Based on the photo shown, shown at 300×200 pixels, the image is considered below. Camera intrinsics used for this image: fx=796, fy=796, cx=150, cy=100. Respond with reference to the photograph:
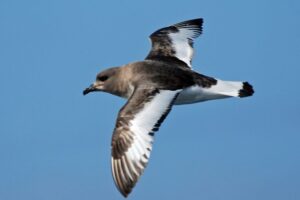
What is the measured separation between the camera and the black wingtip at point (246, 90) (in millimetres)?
15555

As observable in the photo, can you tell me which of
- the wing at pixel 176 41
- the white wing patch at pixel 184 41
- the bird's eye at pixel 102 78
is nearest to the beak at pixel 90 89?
the bird's eye at pixel 102 78

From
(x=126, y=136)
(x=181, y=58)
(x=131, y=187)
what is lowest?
(x=131, y=187)

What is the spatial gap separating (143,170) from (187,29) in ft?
22.3

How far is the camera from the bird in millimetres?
13188

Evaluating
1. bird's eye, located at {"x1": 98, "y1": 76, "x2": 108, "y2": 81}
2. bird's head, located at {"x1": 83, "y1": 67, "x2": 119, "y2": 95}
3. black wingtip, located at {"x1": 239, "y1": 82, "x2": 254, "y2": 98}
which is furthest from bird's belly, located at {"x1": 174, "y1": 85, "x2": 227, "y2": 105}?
bird's eye, located at {"x1": 98, "y1": 76, "x2": 108, "y2": 81}

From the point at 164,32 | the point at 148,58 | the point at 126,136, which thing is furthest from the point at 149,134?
the point at 164,32

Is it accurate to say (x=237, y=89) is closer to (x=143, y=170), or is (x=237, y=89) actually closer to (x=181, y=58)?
(x=181, y=58)

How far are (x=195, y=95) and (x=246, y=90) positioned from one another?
1.10 metres

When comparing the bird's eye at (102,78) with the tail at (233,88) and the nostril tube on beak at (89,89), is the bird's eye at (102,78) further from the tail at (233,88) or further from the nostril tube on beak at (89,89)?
the tail at (233,88)

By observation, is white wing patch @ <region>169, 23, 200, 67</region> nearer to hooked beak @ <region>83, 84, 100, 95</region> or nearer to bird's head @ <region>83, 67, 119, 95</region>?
bird's head @ <region>83, 67, 119, 95</region>

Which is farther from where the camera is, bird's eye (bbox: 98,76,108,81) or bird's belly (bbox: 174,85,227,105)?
bird's eye (bbox: 98,76,108,81)

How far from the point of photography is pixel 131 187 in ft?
41.6

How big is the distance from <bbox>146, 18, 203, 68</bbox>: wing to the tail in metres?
1.69

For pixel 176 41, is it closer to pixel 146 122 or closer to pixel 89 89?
pixel 89 89
